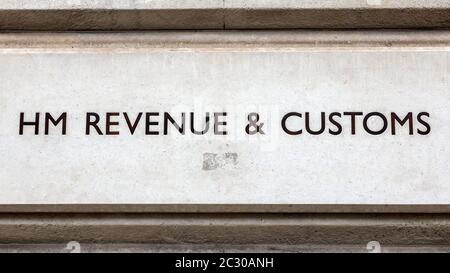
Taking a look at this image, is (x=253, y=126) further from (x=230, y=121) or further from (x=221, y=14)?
(x=221, y=14)

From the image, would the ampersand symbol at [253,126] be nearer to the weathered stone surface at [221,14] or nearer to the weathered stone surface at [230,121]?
the weathered stone surface at [230,121]

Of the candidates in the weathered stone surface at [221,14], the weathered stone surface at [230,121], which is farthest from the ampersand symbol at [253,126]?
the weathered stone surface at [221,14]

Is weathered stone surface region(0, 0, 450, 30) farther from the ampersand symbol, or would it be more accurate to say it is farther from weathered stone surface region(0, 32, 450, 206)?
the ampersand symbol

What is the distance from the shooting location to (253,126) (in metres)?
5.03

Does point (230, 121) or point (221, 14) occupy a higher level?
point (221, 14)

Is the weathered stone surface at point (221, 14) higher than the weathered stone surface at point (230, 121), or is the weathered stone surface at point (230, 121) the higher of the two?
the weathered stone surface at point (221, 14)

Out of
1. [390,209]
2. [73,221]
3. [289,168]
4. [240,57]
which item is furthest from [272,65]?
[73,221]

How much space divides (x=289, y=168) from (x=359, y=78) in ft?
2.15

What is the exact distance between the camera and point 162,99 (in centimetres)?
508

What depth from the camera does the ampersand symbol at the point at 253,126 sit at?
5023 millimetres

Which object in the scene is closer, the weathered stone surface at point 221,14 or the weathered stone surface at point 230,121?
the weathered stone surface at point 230,121

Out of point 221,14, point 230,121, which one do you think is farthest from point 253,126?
point 221,14

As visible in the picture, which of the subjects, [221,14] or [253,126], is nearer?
[253,126]
